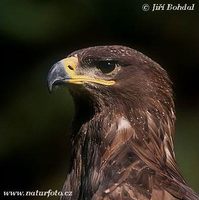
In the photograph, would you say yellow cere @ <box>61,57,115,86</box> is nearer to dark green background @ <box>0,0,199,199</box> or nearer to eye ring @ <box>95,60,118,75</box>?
eye ring @ <box>95,60,118,75</box>

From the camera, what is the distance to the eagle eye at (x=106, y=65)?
413 centimetres

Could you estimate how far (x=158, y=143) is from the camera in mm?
4133

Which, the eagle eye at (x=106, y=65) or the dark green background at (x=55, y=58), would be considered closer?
the eagle eye at (x=106, y=65)

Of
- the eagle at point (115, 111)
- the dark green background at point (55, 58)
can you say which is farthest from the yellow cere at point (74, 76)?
the dark green background at point (55, 58)

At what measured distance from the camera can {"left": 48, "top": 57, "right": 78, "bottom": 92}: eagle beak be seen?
160 inches

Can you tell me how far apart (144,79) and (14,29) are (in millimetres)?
2132

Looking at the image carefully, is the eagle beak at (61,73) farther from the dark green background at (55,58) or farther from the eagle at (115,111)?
the dark green background at (55,58)

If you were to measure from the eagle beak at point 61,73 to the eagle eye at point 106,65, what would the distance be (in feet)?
0.25

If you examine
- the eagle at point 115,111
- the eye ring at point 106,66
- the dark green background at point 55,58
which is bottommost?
the dark green background at point 55,58

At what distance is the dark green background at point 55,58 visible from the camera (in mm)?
6133

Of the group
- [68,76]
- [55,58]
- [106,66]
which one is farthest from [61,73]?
[55,58]

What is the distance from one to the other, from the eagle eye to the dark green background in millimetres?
1846

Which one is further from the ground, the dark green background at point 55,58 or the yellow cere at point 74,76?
the yellow cere at point 74,76

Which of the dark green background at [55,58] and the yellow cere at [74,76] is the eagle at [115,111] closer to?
the yellow cere at [74,76]
